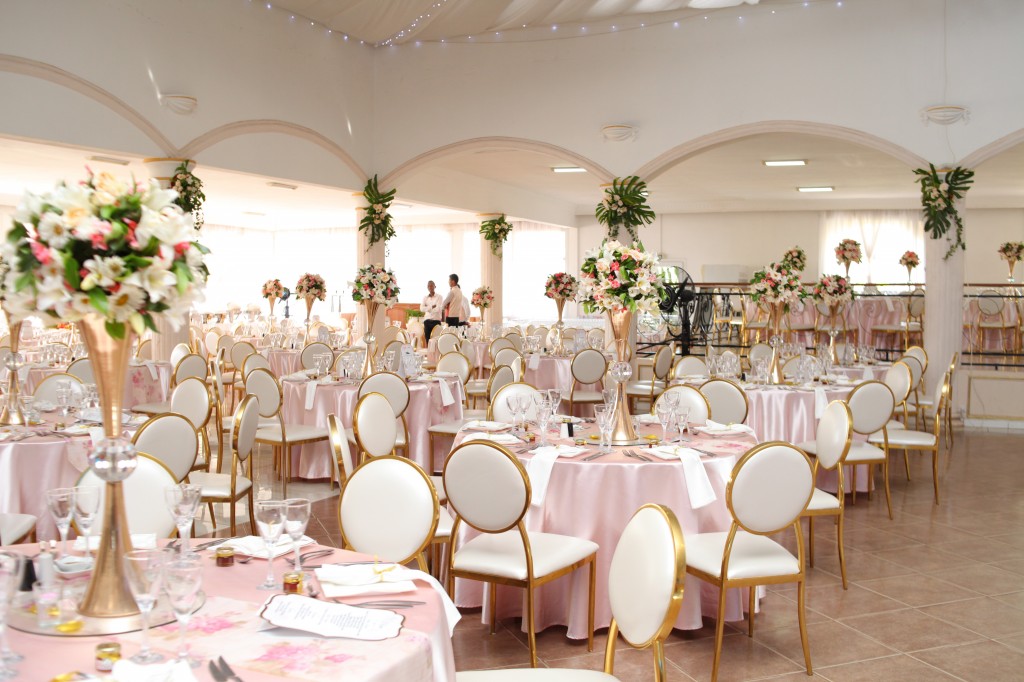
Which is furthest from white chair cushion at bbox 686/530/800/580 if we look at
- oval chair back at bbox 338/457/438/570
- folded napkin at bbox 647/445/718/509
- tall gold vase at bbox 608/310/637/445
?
oval chair back at bbox 338/457/438/570

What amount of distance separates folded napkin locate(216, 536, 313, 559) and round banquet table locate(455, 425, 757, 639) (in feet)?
5.20

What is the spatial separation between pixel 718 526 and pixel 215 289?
20.7 meters

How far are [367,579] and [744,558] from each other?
1.87 m

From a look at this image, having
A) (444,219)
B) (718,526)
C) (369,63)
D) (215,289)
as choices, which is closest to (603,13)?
(369,63)

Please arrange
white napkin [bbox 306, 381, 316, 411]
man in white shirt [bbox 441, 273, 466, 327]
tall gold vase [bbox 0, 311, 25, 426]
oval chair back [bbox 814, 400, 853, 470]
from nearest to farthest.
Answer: oval chair back [bbox 814, 400, 853, 470] → tall gold vase [bbox 0, 311, 25, 426] → white napkin [bbox 306, 381, 316, 411] → man in white shirt [bbox 441, 273, 466, 327]

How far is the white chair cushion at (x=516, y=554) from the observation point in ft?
11.5

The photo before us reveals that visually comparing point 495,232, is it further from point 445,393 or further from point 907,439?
point 907,439

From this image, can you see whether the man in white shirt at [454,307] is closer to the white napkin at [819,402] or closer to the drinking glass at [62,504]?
the white napkin at [819,402]

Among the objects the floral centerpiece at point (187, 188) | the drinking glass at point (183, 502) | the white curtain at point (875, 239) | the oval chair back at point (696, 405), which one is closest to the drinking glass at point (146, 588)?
the drinking glass at point (183, 502)

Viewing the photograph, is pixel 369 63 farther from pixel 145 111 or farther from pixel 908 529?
pixel 908 529

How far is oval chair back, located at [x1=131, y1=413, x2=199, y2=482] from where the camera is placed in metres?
4.16

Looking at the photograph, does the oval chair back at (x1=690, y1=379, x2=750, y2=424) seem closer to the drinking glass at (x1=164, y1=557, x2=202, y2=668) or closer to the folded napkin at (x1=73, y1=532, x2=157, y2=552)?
the folded napkin at (x1=73, y1=532, x2=157, y2=552)

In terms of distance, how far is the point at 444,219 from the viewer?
2222cm

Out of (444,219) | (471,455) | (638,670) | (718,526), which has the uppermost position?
(444,219)
